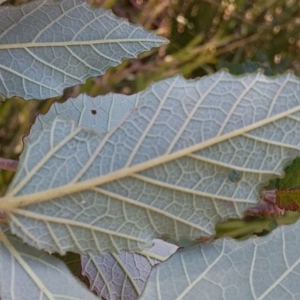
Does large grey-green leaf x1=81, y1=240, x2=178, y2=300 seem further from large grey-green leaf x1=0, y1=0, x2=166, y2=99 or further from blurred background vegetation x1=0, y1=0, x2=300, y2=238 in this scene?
blurred background vegetation x1=0, y1=0, x2=300, y2=238

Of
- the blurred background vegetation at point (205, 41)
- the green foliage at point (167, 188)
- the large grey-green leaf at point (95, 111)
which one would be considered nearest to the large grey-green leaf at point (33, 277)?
the green foliage at point (167, 188)

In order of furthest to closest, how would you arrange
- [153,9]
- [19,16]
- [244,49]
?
1. [153,9]
2. [244,49]
3. [19,16]

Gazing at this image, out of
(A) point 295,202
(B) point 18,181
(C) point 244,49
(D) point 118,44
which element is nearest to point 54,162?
(B) point 18,181

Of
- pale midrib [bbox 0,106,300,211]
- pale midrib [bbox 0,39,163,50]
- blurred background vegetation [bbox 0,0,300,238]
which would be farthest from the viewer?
blurred background vegetation [bbox 0,0,300,238]

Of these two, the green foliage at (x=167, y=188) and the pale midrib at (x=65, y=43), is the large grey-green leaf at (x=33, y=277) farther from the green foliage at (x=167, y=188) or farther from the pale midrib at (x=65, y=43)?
the pale midrib at (x=65, y=43)

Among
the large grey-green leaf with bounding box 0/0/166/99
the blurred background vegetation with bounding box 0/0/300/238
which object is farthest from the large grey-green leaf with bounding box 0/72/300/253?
the blurred background vegetation with bounding box 0/0/300/238

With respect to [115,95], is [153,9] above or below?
above

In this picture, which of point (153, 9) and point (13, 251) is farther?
point (153, 9)

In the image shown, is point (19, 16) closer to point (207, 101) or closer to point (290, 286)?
point (207, 101)
